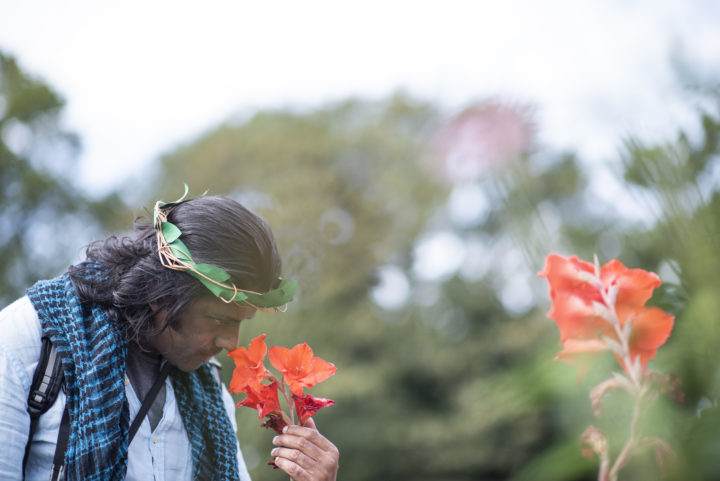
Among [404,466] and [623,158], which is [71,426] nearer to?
[623,158]

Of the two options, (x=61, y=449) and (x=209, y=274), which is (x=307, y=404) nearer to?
(x=209, y=274)

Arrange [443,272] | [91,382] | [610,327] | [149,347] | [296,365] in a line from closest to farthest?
[610,327], [296,365], [91,382], [149,347], [443,272]

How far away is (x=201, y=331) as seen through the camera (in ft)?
5.42

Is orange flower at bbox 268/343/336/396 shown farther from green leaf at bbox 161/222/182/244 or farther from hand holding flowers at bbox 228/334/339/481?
green leaf at bbox 161/222/182/244

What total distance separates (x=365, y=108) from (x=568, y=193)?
1687cm

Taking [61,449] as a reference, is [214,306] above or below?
above

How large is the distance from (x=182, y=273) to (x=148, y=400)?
0.35m

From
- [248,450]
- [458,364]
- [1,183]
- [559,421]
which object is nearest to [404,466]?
[458,364]

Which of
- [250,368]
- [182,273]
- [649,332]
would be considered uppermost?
[182,273]

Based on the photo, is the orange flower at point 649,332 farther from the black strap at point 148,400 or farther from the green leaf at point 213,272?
the black strap at point 148,400

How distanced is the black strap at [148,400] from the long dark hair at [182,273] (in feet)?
0.36

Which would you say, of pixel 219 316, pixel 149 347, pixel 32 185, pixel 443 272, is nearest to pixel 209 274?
pixel 219 316

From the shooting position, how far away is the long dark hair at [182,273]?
1.62m

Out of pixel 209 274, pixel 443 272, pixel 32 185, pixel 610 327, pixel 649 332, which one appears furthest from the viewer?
pixel 443 272
